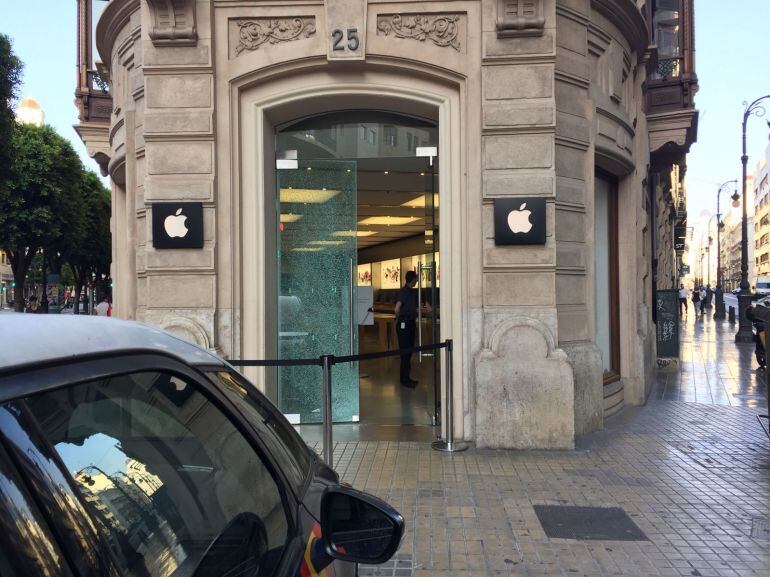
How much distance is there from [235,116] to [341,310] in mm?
2768

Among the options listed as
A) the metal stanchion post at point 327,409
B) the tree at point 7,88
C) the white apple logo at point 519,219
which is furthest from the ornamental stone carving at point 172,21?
the tree at point 7,88

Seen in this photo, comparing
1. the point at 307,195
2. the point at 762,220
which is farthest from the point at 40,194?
the point at 762,220

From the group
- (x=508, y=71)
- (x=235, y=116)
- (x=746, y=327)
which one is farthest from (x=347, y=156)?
(x=746, y=327)

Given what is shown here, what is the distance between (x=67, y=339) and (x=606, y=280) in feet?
32.3

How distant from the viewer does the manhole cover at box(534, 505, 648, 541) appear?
4836 millimetres

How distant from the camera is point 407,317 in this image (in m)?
10.7

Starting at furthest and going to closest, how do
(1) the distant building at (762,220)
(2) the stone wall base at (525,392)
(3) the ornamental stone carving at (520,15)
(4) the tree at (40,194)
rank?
(1) the distant building at (762,220)
(4) the tree at (40,194)
(3) the ornamental stone carving at (520,15)
(2) the stone wall base at (525,392)

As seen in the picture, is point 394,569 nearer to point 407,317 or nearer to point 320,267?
point 320,267

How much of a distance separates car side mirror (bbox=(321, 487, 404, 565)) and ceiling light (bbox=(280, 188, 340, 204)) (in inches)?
275

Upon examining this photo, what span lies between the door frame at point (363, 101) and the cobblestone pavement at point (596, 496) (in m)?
1.34

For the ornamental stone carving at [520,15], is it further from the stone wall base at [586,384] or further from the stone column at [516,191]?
the stone wall base at [586,384]

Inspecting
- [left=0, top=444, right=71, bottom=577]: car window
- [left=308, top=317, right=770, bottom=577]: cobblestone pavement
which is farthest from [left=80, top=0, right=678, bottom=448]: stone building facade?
[left=0, top=444, right=71, bottom=577]: car window

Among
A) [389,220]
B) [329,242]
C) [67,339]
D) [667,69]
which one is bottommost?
[67,339]

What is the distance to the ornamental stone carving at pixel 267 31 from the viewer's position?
308 inches
